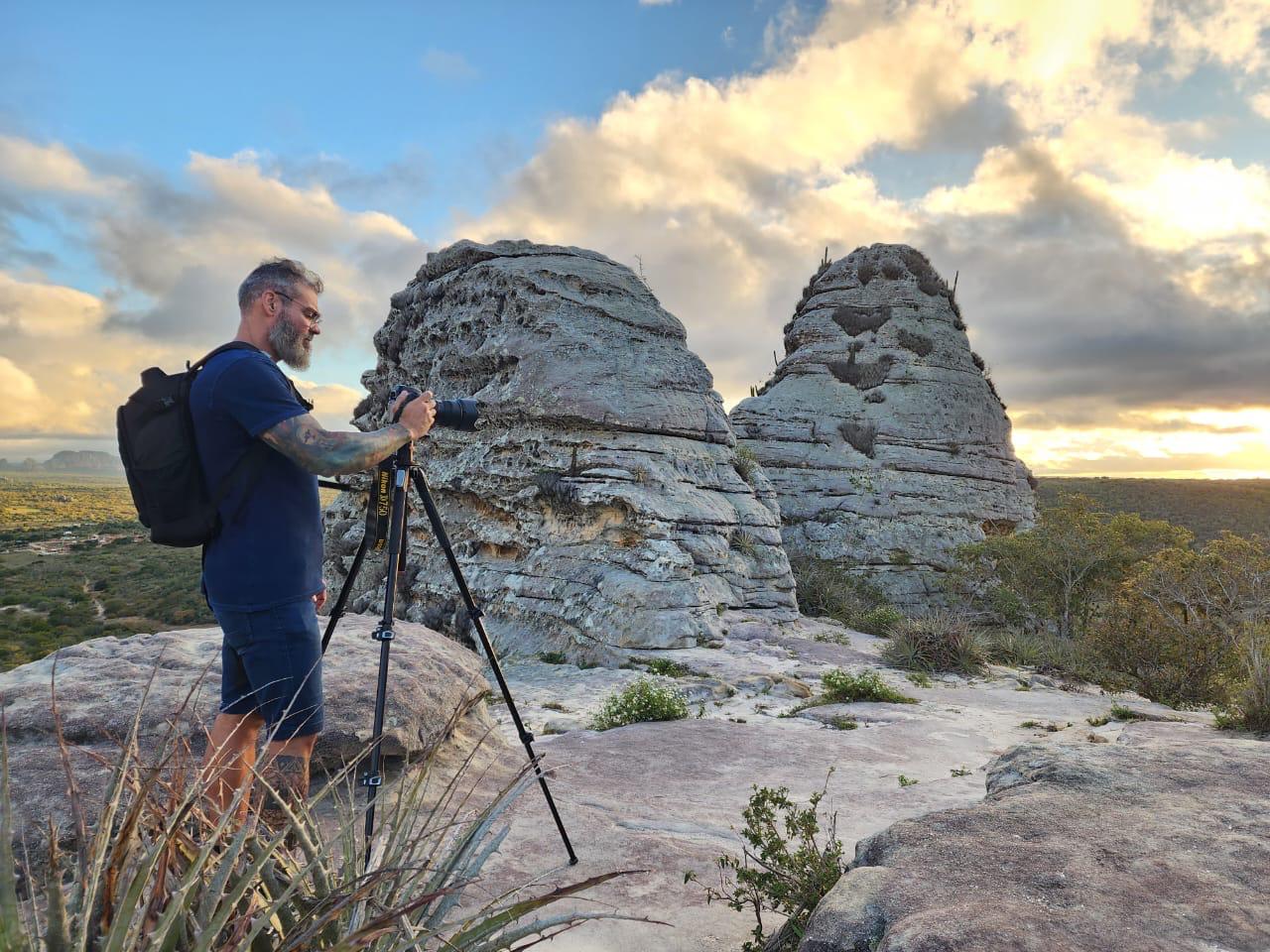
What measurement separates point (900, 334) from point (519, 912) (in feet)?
73.2

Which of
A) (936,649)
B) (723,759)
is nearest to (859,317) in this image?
(936,649)

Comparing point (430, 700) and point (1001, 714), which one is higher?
point (430, 700)

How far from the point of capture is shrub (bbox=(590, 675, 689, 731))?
6098mm

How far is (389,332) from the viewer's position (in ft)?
51.3

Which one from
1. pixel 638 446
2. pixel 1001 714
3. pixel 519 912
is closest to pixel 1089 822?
pixel 519 912

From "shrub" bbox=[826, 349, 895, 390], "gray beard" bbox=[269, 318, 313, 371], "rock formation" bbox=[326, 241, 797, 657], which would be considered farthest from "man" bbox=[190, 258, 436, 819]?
"shrub" bbox=[826, 349, 895, 390]

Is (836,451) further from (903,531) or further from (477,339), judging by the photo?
(477,339)

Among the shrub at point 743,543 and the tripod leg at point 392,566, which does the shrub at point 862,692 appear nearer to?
the shrub at point 743,543

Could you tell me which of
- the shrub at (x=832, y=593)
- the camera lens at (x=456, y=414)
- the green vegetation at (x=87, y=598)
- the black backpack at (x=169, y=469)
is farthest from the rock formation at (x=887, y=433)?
the black backpack at (x=169, y=469)

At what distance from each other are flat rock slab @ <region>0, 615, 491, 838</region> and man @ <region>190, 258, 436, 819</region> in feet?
1.43

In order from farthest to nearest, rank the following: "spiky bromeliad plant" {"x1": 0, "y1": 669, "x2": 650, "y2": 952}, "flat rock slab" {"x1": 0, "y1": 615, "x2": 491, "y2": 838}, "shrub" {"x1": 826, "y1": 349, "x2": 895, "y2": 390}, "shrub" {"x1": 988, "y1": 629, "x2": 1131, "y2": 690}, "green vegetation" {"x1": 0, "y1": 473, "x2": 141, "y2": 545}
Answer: "green vegetation" {"x1": 0, "y1": 473, "x2": 141, "y2": 545}, "shrub" {"x1": 826, "y1": 349, "x2": 895, "y2": 390}, "shrub" {"x1": 988, "y1": 629, "x2": 1131, "y2": 690}, "flat rock slab" {"x1": 0, "y1": 615, "x2": 491, "y2": 838}, "spiky bromeliad plant" {"x1": 0, "y1": 669, "x2": 650, "y2": 952}

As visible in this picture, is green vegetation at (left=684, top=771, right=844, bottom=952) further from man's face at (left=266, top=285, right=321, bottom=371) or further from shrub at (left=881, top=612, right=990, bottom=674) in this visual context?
shrub at (left=881, top=612, right=990, bottom=674)

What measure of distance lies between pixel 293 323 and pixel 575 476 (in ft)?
28.5

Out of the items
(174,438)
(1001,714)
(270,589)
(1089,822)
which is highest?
(174,438)
